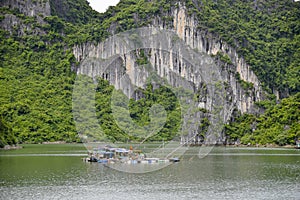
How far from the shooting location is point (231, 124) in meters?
102

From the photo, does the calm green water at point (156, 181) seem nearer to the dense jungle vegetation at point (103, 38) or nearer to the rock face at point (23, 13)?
the dense jungle vegetation at point (103, 38)

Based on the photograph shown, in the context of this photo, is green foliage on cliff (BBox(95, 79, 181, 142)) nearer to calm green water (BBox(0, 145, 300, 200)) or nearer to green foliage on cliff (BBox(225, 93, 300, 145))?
green foliage on cliff (BBox(225, 93, 300, 145))

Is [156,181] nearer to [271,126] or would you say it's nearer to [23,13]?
[271,126]

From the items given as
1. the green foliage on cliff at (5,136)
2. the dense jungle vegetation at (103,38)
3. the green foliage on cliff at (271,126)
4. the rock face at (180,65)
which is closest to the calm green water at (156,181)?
the green foliage on cliff at (5,136)

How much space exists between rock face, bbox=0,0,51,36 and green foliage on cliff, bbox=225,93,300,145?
4900 cm

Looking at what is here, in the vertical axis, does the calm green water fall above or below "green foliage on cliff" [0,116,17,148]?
below

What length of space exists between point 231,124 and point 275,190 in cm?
6832

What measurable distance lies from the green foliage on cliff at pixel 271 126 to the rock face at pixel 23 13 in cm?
4900

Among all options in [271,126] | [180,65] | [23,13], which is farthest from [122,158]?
[23,13]

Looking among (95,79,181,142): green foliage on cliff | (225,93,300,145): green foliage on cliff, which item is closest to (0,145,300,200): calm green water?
(225,93,300,145): green foliage on cliff

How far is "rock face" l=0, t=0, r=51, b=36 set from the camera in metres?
121

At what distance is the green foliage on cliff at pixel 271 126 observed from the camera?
8306 centimetres

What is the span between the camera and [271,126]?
90.5m

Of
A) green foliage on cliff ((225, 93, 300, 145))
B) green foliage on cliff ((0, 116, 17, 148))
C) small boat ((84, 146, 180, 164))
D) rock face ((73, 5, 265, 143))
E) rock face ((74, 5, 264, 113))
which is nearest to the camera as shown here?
small boat ((84, 146, 180, 164))
